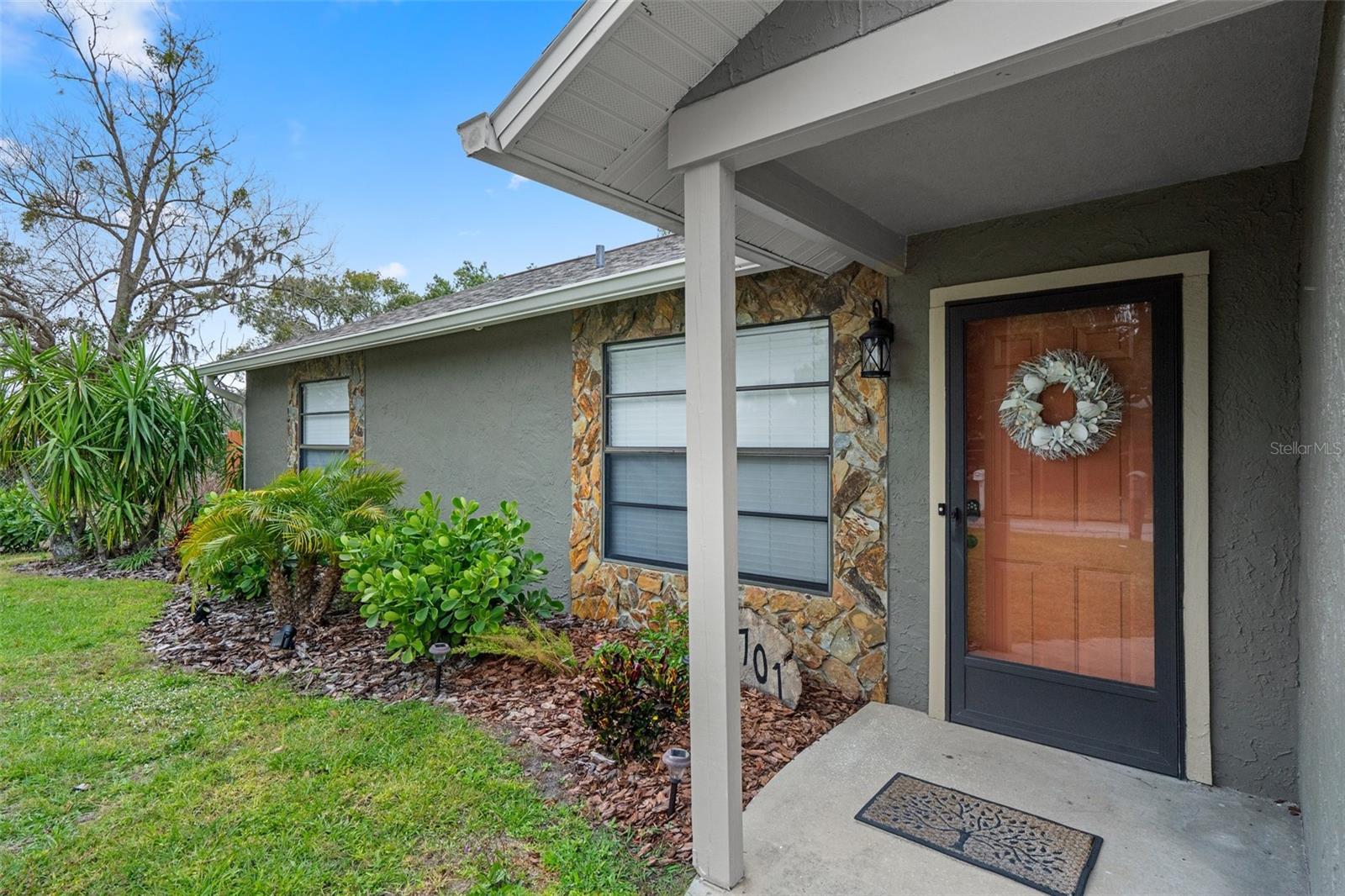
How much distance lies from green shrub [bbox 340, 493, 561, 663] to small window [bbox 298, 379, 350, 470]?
3774mm

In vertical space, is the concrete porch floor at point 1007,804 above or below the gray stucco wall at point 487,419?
below

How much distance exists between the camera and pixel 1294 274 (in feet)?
8.57

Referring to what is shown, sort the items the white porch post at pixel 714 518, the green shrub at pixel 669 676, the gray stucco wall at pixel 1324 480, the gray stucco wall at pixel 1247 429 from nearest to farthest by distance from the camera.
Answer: the gray stucco wall at pixel 1324 480, the white porch post at pixel 714 518, the gray stucco wall at pixel 1247 429, the green shrub at pixel 669 676

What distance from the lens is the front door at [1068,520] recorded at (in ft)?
9.57

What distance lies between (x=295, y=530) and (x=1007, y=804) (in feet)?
14.6

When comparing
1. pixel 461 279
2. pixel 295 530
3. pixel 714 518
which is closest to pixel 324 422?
pixel 295 530

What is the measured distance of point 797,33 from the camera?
1.99 metres

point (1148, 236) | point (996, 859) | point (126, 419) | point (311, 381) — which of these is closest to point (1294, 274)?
point (1148, 236)

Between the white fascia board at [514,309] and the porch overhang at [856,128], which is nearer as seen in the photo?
the porch overhang at [856,128]

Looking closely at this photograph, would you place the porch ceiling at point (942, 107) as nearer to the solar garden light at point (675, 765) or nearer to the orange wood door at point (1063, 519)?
the orange wood door at point (1063, 519)

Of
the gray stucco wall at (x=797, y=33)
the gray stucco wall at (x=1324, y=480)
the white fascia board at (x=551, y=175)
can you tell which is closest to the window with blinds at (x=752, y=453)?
the white fascia board at (x=551, y=175)

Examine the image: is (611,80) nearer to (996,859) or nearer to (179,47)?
(996,859)

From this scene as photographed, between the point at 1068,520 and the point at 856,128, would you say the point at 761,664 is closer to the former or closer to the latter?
the point at 1068,520

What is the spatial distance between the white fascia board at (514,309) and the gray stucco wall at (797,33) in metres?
0.85
